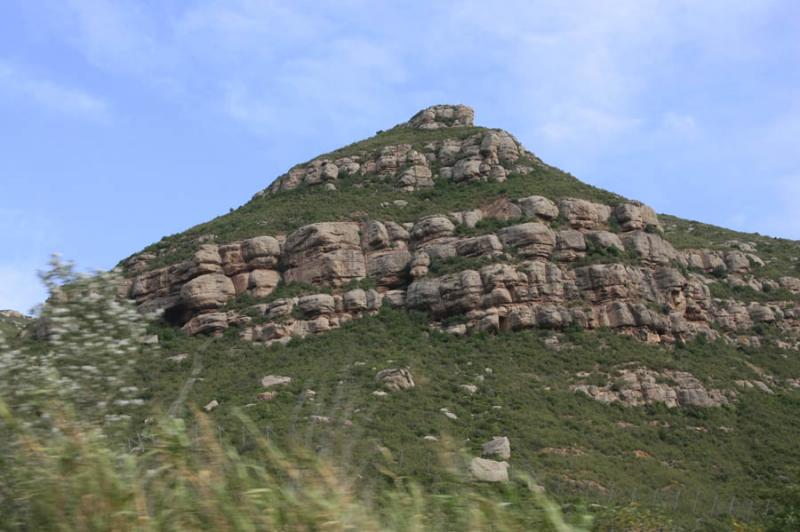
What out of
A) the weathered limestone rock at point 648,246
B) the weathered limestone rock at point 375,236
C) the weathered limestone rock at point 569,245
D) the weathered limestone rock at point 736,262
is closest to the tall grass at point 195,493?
the weathered limestone rock at point 569,245

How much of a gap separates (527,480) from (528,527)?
1.67 ft

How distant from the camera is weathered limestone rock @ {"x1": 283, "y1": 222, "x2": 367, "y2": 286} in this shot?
57281 mm

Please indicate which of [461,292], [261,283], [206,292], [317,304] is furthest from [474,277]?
[206,292]

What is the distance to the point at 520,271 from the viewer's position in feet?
180

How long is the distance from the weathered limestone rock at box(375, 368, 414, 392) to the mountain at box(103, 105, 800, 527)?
144mm

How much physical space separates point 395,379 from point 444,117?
4510cm

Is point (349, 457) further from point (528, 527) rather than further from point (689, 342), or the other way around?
point (689, 342)

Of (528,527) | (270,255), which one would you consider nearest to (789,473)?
(270,255)

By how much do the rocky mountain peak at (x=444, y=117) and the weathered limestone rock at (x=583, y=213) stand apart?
2279 centimetres

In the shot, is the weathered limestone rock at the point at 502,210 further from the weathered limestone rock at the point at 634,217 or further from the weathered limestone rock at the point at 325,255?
the weathered limestone rock at the point at 325,255

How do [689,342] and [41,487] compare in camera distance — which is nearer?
[41,487]

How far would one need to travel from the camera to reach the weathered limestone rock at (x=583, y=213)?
197 ft

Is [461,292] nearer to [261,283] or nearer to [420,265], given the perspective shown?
[420,265]

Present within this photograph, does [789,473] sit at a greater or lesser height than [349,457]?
lesser
